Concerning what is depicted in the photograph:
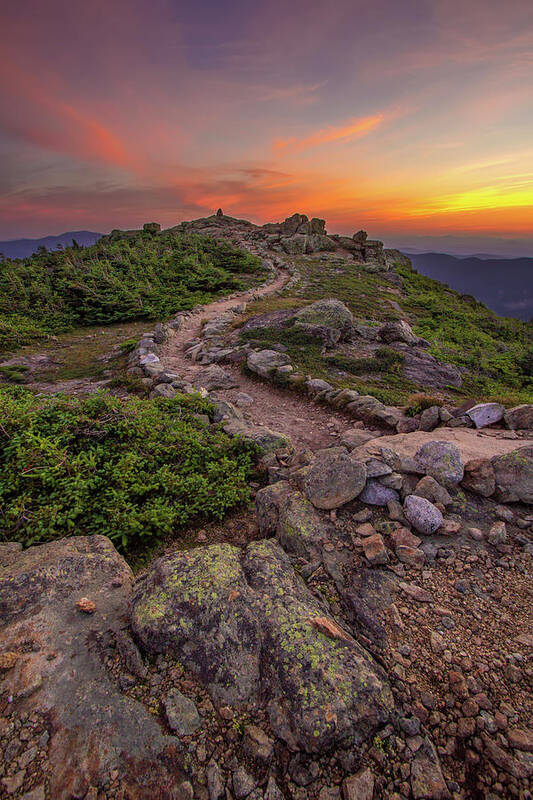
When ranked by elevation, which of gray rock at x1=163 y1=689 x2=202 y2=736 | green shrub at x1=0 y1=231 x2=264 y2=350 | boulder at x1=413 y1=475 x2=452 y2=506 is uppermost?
green shrub at x1=0 y1=231 x2=264 y2=350

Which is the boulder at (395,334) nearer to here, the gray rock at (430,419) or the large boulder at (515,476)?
the gray rock at (430,419)

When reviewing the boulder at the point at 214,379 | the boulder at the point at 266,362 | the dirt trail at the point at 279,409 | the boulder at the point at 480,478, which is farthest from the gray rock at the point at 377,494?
the boulder at the point at 214,379

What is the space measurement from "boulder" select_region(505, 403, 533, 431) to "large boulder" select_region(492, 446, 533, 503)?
9.37ft

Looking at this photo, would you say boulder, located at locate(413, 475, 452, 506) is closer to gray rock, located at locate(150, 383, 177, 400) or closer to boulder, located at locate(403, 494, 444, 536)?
boulder, located at locate(403, 494, 444, 536)

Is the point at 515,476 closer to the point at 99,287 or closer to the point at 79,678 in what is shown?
the point at 79,678

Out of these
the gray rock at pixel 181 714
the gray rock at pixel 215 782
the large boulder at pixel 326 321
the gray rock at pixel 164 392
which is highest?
the large boulder at pixel 326 321

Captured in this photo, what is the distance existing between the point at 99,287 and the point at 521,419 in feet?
79.9

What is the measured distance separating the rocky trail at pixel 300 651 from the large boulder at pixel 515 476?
2 centimetres

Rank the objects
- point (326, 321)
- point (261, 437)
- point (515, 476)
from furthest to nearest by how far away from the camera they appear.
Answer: point (326, 321) < point (261, 437) < point (515, 476)

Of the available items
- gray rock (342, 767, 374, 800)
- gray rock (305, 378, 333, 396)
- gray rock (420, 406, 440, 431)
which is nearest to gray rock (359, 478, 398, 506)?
gray rock (342, 767, 374, 800)

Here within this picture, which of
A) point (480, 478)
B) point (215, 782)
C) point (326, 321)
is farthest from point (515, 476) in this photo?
point (326, 321)

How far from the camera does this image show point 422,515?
4777mm

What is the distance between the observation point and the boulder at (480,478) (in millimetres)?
5227

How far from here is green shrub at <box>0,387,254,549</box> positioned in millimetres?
4816
